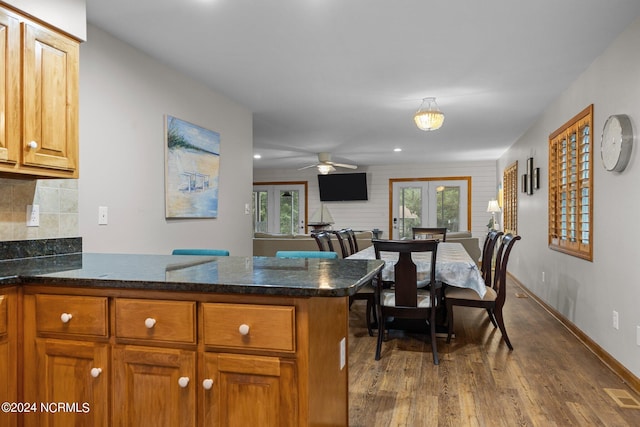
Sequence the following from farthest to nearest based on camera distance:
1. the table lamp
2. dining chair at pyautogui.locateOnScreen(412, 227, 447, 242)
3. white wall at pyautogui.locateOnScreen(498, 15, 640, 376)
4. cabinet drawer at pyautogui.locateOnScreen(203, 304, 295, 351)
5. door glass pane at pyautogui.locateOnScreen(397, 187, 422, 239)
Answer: door glass pane at pyautogui.locateOnScreen(397, 187, 422, 239)
the table lamp
dining chair at pyautogui.locateOnScreen(412, 227, 447, 242)
white wall at pyautogui.locateOnScreen(498, 15, 640, 376)
cabinet drawer at pyautogui.locateOnScreen(203, 304, 295, 351)

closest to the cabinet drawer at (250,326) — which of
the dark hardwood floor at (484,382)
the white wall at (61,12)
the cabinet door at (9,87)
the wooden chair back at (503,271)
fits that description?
the dark hardwood floor at (484,382)

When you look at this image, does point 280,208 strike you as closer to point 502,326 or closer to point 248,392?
point 502,326

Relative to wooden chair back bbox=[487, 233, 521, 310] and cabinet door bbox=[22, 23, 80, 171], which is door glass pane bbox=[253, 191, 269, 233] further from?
cabinet door bbox=[22, 23, 80, 171]

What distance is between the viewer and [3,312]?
169 centimetres

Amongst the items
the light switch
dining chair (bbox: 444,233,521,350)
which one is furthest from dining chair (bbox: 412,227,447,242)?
the light switch

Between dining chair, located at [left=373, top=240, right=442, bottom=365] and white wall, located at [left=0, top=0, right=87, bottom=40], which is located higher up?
white wall, located at [left=0, top=0, right=87, bottom=40]

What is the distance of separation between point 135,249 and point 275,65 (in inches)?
73.8

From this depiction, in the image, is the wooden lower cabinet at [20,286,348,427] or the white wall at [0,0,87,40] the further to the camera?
the white wall at [0,0,87,40]

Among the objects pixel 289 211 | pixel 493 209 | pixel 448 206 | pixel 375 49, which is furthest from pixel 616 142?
pixel 289 211

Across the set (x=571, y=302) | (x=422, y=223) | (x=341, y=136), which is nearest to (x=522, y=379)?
(x=571, y=302)

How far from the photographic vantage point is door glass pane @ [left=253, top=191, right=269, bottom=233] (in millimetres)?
11914

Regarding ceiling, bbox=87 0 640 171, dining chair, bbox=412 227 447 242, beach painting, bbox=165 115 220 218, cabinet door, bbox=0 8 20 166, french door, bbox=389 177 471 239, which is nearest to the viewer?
cabinet door, bbox=0 8 20 166

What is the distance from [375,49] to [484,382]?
2.48 meters

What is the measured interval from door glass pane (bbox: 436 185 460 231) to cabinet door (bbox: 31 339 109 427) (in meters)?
9.78
